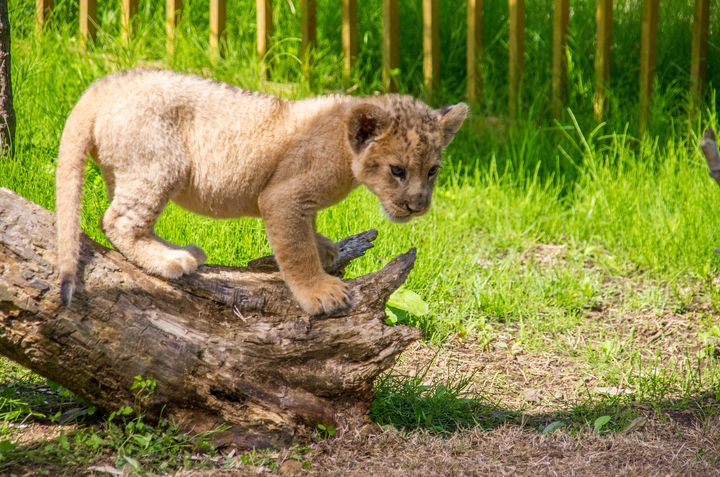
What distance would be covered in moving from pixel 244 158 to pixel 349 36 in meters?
4.03

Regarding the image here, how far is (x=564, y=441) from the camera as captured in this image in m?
4.66

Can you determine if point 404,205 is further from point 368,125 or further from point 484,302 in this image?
point 484,302

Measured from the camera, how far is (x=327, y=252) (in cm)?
496

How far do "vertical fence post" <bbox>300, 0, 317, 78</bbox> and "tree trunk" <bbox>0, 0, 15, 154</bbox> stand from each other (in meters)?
2.84

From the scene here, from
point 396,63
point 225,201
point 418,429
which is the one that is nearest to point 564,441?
point 418,429

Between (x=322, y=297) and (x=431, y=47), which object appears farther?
(x=431, y=47)

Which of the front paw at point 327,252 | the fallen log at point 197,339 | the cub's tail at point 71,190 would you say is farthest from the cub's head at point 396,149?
the cub's tail at point 71,190

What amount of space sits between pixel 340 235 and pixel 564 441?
236 centimetres

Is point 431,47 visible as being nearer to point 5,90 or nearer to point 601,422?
point 5,90

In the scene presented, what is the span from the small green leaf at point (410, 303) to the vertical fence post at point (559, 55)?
8.92 feet

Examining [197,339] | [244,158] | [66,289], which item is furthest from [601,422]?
[66,289]

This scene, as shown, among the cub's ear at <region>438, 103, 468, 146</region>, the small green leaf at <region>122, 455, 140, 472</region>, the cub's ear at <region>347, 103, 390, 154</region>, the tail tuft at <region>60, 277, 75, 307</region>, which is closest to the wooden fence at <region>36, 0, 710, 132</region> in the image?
the cub's ear at <region>438, 103, 468, 146</region>

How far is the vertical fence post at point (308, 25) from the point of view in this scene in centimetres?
834

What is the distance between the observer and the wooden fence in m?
7.64
